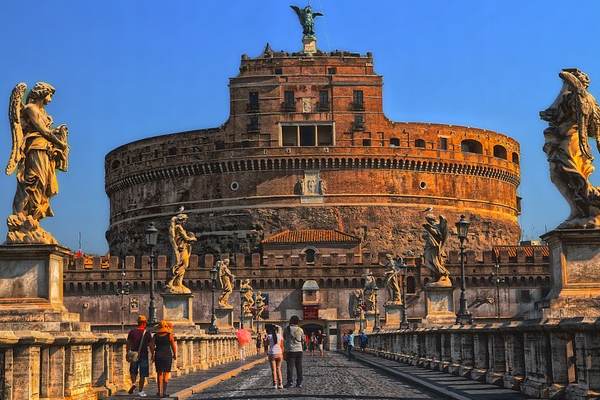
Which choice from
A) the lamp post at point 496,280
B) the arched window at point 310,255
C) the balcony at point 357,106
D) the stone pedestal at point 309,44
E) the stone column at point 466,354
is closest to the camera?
the stone column at point 466,354

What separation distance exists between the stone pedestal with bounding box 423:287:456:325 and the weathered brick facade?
2165 inches

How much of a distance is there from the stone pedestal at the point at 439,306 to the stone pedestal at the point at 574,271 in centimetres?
1207

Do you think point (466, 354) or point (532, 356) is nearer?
point (532, 356)

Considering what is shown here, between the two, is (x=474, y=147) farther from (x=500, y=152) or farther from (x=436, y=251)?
(x=436, y=251)

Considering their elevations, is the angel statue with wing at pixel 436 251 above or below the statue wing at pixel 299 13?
below

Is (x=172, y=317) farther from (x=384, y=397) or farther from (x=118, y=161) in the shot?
(x=118, y=161)

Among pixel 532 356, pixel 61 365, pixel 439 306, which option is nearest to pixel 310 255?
pixel 439 306

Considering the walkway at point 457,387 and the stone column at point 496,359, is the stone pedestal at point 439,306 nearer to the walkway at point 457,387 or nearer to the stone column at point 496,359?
the walkway at point 457,387

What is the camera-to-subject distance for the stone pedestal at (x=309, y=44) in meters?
88.8

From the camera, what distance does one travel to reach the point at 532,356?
1127 cm

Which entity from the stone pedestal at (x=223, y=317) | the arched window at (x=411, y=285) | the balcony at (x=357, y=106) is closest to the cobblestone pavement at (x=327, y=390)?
the stone pedestal at (x=223, y=317)

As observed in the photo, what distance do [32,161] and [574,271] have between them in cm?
611

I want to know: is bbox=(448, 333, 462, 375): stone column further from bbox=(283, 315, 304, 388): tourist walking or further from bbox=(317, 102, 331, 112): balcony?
bbox=(317, 102, 331, 112): balcony

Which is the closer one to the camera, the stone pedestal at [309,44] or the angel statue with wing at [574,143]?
the angel statue with wing at [574,143]
